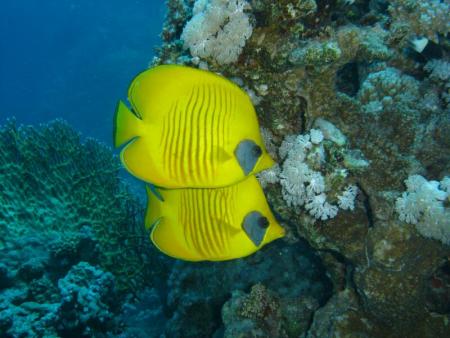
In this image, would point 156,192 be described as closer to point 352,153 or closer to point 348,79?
point 352,153

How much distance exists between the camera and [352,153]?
2.60m

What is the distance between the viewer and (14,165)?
539cm

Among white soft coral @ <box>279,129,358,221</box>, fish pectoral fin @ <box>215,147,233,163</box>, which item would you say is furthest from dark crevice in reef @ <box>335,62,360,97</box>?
fish pectoral fin @ <box>215,147,233,163</box>

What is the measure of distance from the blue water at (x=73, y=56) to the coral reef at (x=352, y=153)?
22679 millimetres

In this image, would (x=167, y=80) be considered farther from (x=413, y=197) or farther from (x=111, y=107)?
(x=111, y=107)

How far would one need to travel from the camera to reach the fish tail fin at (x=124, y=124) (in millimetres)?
1472

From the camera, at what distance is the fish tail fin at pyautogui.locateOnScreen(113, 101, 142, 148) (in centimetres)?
147

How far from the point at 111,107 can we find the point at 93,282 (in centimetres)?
2517

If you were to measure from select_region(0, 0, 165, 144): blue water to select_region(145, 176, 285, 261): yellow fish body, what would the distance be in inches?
916

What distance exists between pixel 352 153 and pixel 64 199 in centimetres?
423

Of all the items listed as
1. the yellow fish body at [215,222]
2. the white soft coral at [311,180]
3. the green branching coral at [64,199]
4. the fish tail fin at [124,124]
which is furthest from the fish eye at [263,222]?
the green branching coral at [64,199]

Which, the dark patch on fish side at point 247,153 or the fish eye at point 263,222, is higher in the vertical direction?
the dark patch on fish side at point 247,153

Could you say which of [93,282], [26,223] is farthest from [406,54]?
[26,223]

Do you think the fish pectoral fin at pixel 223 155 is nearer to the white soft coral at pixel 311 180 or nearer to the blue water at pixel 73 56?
the white soft coral at pixel 311 180
